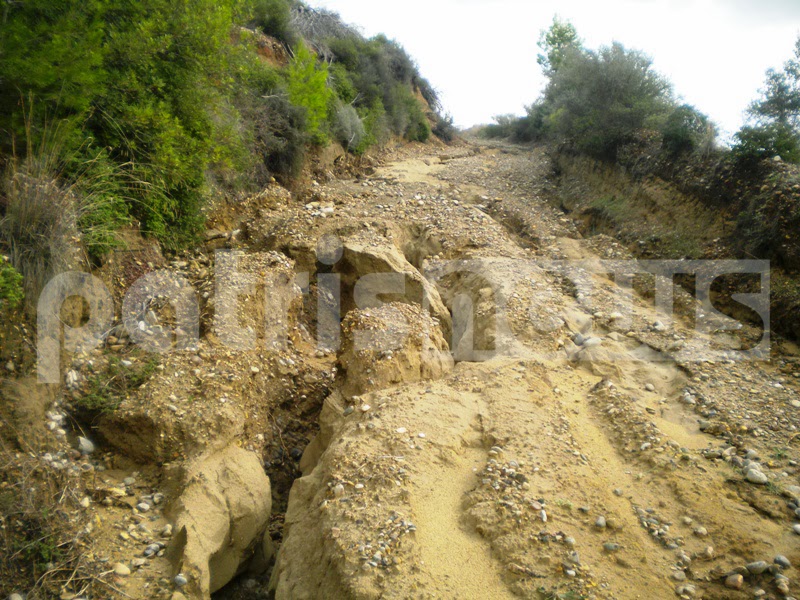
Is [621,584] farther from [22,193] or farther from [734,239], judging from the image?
[734,239]

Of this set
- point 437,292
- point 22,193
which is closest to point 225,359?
point 22,193

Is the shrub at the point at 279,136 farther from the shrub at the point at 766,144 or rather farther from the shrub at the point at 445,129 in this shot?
the shrub at the point at 445,129

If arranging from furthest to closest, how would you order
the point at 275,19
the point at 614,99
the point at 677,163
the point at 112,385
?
the point at 275,19
the point at 614,99
the point at 677,163
the point at 112,385

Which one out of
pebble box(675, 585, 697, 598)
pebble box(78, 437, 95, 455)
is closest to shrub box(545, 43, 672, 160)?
pebble box(675, 585, 697, 598)

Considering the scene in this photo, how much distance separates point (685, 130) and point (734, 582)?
8.01 meters

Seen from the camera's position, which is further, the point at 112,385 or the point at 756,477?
the point at 112,385

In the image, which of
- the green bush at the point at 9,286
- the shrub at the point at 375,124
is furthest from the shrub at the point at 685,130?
the green bush at the point at 9,286

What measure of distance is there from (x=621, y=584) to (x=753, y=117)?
Result: 7.86 meters

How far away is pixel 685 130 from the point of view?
885 centimetres

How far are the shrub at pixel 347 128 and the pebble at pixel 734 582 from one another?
10.0 metres

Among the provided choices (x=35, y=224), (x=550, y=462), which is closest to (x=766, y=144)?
(x=550, y=462)

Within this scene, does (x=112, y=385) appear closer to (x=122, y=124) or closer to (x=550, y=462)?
(x=122, y=124)

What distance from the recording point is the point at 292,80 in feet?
30.7

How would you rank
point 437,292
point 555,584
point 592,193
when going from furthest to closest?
point 592,193 < point 437,292 < point 555,584
